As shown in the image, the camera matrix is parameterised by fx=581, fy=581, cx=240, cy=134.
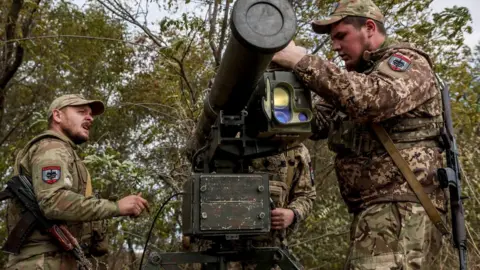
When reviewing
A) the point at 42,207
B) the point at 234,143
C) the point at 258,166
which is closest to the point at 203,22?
the point at 258,166


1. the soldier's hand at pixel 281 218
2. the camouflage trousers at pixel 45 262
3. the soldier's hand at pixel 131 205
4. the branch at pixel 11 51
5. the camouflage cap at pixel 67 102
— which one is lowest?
the camouflage trousers at pixel 45 262

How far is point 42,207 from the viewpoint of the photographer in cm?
384

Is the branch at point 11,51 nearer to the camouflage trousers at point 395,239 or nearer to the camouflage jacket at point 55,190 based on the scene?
the camouflage jacket at point 55,190

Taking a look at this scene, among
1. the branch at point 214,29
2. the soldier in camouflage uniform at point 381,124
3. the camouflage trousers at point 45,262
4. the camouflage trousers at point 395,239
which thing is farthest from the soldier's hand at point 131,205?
the branch at point 214,29

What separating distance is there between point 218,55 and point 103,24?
12.3 ft

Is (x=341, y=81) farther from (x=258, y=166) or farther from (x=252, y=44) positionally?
(x=258, y=166)

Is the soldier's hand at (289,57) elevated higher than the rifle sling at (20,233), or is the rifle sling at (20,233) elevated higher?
the soldier's hand at (289,57)

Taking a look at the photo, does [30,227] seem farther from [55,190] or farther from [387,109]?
[387,109]

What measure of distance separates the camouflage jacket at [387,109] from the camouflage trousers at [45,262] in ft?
6.73

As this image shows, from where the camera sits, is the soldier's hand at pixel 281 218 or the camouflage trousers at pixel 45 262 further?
the camouflage trousers at pixel 45 262

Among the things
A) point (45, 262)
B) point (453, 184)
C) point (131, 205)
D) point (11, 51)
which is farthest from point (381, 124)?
point (11, 51)

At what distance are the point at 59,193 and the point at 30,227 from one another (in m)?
0.33

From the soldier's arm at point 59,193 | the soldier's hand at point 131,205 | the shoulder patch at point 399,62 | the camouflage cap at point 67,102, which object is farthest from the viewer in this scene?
the camouflage cap at point 67,102

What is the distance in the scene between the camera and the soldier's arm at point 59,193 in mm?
3820
